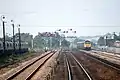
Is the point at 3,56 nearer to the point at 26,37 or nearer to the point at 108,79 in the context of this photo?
the point at 108,79

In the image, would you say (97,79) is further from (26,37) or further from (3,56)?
(26,37)

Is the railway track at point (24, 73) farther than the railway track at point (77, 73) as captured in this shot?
Yes

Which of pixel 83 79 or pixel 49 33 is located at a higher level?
pixel 49 33

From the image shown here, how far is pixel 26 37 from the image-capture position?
182250 millimetres

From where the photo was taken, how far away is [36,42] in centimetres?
15788

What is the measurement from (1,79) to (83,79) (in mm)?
6614

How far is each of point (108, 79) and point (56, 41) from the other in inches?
6426

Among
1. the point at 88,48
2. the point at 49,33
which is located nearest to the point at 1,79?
the point at 88,48

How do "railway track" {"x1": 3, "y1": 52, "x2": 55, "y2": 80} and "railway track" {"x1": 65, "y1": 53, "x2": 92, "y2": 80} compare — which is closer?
"railway track" {"x1": 65, "y1": 53, "x2": 92, "y2": 80}

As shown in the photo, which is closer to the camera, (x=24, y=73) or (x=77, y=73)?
(x=77, y=73)

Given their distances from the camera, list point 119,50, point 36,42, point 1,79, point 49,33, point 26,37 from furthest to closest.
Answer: point 26,37, point 36,42, point 49,33, point 119,50, point 1,79

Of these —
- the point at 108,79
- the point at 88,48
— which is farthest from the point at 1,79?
the point at 88,48

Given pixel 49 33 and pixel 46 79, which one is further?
pixel 49 33

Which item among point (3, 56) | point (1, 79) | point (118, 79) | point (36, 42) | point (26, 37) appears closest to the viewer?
point (118, 79)
